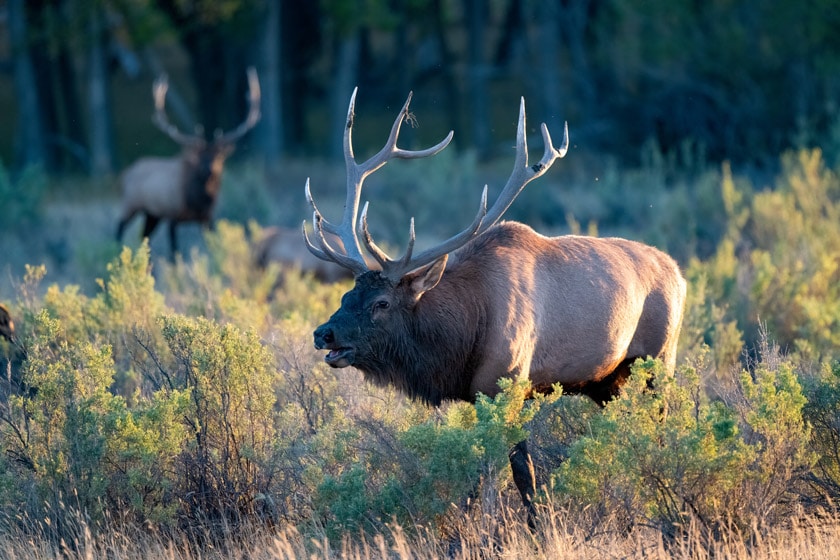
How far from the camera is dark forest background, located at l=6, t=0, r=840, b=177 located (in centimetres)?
2123

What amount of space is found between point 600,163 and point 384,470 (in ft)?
55.7

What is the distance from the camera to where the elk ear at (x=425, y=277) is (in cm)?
570

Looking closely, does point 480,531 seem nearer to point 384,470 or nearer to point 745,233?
point 384,470

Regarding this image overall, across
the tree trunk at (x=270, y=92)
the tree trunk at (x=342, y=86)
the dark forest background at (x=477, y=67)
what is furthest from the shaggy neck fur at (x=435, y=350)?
the tree trunk at (x=342, y=86)

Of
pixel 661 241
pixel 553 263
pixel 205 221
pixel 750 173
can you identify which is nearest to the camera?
pixel 553 263

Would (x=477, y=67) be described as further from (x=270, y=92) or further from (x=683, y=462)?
(x=683, y=462)

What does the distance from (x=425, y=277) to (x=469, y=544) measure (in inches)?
52.5

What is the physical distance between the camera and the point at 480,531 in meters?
5.07

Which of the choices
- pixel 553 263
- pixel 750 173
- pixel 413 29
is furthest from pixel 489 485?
pixel 413 29

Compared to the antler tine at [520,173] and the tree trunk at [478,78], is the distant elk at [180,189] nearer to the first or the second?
the antler tine at [520,173]

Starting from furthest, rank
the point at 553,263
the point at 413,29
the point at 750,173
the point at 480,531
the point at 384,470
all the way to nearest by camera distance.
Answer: the point at 413,29, the point at 750,173, the point at 553,263, the point at 384,470, the point at 480,531

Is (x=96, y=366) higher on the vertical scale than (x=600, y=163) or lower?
higher

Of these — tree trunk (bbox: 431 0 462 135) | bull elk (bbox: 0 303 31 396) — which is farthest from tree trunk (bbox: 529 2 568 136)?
bull elk (bbox: 0 303 31 396)

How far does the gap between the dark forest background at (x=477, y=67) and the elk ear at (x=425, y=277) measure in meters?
12.2
